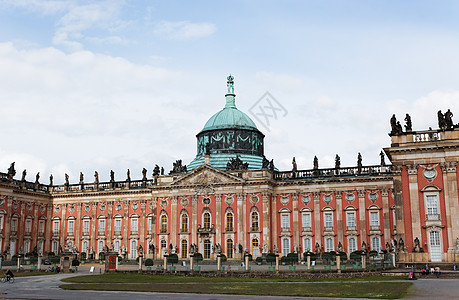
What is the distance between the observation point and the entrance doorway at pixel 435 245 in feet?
153

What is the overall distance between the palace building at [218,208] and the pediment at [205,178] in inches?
5.2

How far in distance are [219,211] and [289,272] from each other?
24.0 meters

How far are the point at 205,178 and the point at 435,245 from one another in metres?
31.4

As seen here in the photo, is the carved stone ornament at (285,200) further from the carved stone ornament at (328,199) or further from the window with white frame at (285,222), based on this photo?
the carved stone ornament at (328,199)

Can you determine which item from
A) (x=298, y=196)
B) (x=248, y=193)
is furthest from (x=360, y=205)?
(x=248, y=193)

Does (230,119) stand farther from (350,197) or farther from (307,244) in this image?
(307,244)

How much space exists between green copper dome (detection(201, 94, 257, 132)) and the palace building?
17 cm

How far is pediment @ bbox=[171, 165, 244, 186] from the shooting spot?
67750 mm

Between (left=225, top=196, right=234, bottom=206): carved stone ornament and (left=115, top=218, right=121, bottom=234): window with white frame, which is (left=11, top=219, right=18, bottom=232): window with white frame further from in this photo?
(left=225, top=196, right=234, bottom=206): carved stone ornament

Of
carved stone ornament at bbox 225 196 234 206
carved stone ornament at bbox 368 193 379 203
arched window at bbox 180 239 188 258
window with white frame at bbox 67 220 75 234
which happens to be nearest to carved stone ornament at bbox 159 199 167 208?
arched window at bbox 180 239 188 258

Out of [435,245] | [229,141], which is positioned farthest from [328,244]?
[229,141]

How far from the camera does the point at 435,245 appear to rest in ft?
154

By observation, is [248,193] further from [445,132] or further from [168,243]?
[445,132]

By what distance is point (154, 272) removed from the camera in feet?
160
